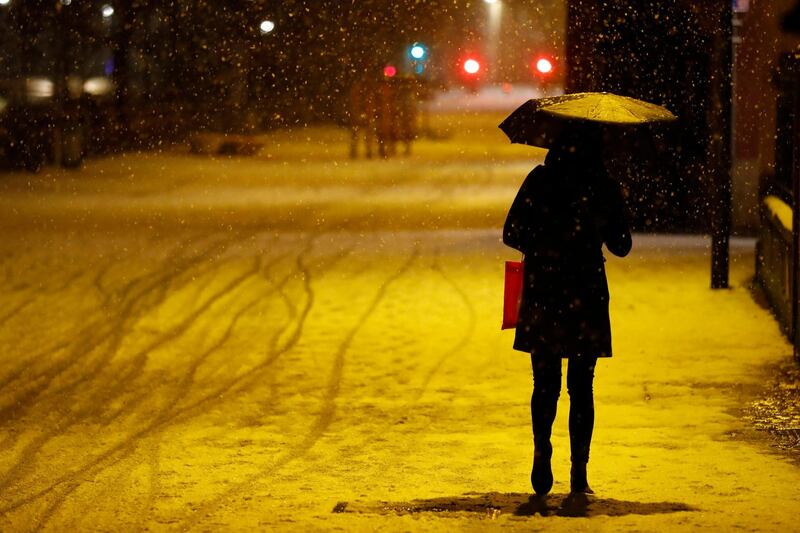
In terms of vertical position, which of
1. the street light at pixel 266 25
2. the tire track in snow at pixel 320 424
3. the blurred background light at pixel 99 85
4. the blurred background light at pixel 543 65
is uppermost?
the street light at pixel 266 25

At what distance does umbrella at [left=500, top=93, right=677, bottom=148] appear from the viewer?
20.3 ft

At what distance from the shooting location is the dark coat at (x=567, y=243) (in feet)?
20.3

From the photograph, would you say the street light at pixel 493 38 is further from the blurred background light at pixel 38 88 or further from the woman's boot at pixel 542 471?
the woman's boot at pixel 542 471

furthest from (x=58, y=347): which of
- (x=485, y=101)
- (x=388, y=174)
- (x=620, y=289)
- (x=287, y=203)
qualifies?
(x=485, y=101)

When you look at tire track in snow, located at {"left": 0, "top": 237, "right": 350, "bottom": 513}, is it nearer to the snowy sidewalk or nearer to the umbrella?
the snowy sidewalk

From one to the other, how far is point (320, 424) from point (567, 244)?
2.63 metres

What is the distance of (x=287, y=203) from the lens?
21.2m

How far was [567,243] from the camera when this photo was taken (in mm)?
6188

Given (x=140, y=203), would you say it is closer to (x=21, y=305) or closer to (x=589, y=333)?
(x=21, y=305)

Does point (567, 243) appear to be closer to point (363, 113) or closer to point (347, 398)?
point (347, 398)

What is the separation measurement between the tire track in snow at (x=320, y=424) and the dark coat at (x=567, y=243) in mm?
1578

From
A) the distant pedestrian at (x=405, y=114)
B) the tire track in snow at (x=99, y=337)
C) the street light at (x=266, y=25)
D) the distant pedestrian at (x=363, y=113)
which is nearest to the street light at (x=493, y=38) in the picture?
the street light at (x=266, y=25)

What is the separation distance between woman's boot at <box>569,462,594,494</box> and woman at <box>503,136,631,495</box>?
514 millimetres

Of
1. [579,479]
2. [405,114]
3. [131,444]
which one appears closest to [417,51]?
[405,114]
